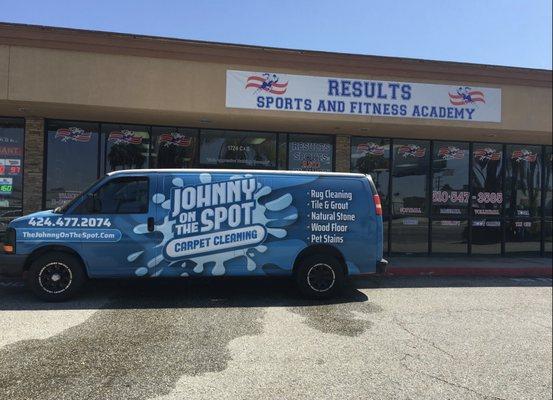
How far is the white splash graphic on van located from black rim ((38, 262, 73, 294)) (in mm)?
948

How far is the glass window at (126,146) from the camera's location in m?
11.8

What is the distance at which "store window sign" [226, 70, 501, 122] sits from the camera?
10.5 metres

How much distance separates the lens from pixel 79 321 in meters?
6.50

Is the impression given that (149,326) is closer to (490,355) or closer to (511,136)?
(490,355)

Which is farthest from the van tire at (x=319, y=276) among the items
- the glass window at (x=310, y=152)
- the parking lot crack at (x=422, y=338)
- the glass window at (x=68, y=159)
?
the glass window at (x=68, y=159)

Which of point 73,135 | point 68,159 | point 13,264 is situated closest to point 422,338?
point 13,264

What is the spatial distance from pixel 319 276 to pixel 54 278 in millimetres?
4072

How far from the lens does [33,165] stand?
11.2m

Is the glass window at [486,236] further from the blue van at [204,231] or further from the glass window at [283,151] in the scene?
the blue van at [204,231]

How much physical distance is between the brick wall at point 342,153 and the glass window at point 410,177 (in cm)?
142

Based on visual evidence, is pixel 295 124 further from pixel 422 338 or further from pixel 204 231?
pixel 422 338

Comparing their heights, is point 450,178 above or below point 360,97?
below

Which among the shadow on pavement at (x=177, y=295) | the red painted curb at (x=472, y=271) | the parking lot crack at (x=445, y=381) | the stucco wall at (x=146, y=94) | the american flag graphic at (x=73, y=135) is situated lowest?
the parking lot crack at (x=445, y=381)

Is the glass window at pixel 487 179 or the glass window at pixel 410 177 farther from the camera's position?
the glass window at pixel 487 179
